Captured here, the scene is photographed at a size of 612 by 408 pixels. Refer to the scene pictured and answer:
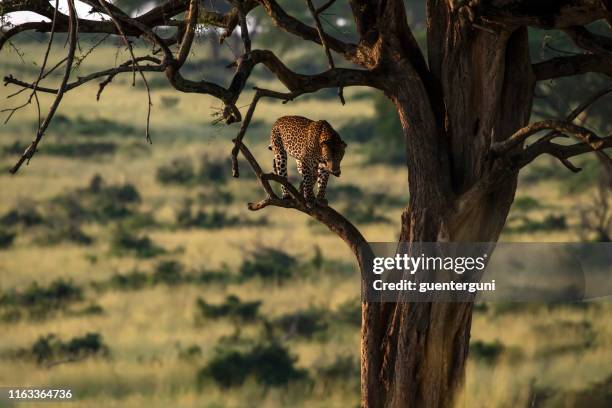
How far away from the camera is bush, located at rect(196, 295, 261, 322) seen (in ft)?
54.1

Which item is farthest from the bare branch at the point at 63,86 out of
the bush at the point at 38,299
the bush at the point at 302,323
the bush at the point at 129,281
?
the bush at the point at 129,281

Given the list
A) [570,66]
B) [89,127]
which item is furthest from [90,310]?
[89,127]

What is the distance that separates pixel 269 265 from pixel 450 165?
12380 mm

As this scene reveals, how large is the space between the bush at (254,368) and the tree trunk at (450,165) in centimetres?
638

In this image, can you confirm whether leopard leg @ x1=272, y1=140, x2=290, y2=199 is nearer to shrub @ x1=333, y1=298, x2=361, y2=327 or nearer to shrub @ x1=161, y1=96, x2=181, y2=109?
shrub @ x1=333, y1=298, x2=361, y2=327

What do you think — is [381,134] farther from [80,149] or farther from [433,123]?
[433,123]

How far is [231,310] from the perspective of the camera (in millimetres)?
16844

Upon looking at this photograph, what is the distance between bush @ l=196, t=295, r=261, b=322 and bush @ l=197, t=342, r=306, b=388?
153 cm

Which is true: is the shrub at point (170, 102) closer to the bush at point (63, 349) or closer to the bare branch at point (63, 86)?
the bush at point (63, 349)

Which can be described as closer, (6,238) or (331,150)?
(331,150)

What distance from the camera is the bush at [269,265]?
18969 mm

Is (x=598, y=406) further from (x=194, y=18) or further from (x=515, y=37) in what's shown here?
(x=194, y=18)

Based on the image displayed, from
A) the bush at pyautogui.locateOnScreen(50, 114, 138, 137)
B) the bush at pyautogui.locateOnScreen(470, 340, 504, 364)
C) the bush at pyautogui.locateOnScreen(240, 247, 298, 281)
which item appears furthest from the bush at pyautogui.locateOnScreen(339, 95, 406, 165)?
the bush at pyautogui.locateOnScreen(470, 340, 504, 364)

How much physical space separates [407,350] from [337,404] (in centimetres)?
539
